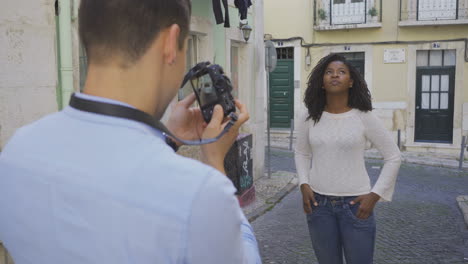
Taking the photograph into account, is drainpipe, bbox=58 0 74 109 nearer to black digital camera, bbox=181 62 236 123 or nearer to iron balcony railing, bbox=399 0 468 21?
black digital camera, bbox=181 62 236 123

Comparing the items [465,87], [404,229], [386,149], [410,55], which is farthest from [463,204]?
[410,55]

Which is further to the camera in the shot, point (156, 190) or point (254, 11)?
point (254, 11)

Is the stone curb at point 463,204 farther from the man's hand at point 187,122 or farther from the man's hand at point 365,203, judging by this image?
the man's hand at point 187,122

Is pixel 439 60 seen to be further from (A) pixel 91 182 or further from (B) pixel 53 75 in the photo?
(A) pixel 91 182

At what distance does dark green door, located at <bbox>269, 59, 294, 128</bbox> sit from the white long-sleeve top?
Answer: 1529 centimetres

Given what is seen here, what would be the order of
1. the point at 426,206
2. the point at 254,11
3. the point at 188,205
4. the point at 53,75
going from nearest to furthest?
the point at 188,205, the point at 53,75, the point at 426,206, the point at 254,11

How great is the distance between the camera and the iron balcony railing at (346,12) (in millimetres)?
17094

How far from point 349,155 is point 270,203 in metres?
5.14

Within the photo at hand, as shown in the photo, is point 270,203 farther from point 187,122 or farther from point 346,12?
point 346,12

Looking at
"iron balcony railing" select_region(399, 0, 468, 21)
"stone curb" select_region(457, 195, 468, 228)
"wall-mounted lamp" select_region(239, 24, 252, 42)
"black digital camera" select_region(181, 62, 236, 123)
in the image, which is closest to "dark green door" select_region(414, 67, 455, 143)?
"iron balcony railing" select_region(399, 0, 468, 21)

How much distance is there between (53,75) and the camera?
5082 mm

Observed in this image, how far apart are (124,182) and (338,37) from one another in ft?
57.8

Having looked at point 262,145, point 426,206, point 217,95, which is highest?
point 217,95

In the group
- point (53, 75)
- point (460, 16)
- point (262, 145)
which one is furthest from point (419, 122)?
point (53, 75)
